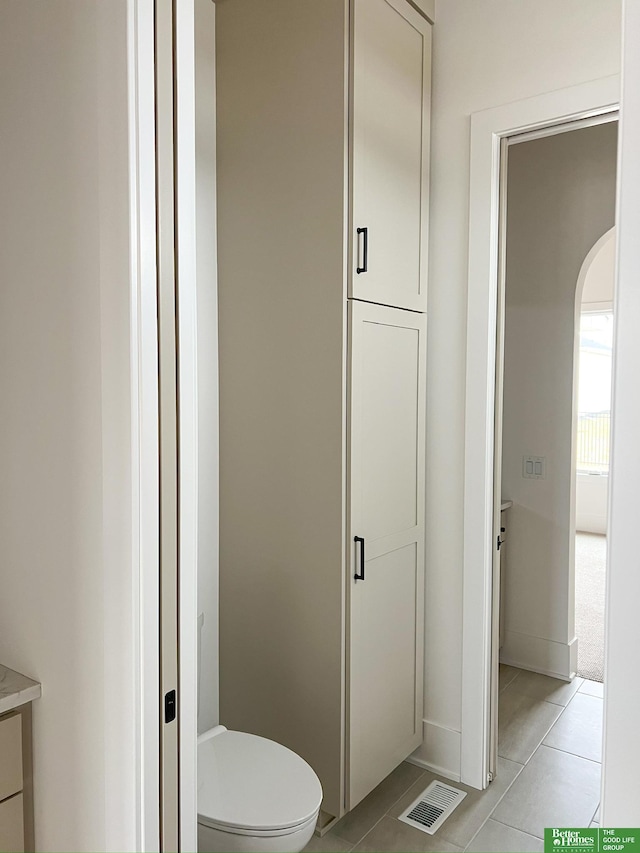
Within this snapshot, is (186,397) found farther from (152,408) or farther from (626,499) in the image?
(626,499)

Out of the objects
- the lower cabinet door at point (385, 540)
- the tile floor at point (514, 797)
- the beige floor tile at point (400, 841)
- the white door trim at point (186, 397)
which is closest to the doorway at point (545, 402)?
the tile floor at point (514, 797)

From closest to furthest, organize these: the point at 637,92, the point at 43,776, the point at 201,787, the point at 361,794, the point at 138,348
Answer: the point at 637,92, the point at 138,348, the point at 43,776, the point at 201,787, the point at 361,794

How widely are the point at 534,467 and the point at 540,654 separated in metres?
0.90

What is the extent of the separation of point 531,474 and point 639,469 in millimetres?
2732

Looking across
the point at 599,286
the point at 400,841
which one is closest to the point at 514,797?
the point at 400,841

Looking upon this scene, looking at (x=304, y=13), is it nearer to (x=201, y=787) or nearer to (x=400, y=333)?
(x=400, y=333)

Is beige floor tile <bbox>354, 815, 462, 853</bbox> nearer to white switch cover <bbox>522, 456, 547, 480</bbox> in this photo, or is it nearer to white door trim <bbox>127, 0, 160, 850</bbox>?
white door trim <bbox>127, 0, 160, 850</bbox>

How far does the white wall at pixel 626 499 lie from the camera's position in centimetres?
57

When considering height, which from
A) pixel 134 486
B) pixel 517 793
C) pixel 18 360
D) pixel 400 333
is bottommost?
pixel 517 793

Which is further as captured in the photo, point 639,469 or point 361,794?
point 361,794

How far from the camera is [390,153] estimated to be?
2.01 m

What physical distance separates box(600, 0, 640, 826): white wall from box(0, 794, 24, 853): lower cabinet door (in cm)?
115

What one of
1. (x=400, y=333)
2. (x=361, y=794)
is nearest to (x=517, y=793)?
(x=361, y=794)

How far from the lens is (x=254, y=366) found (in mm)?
2080
